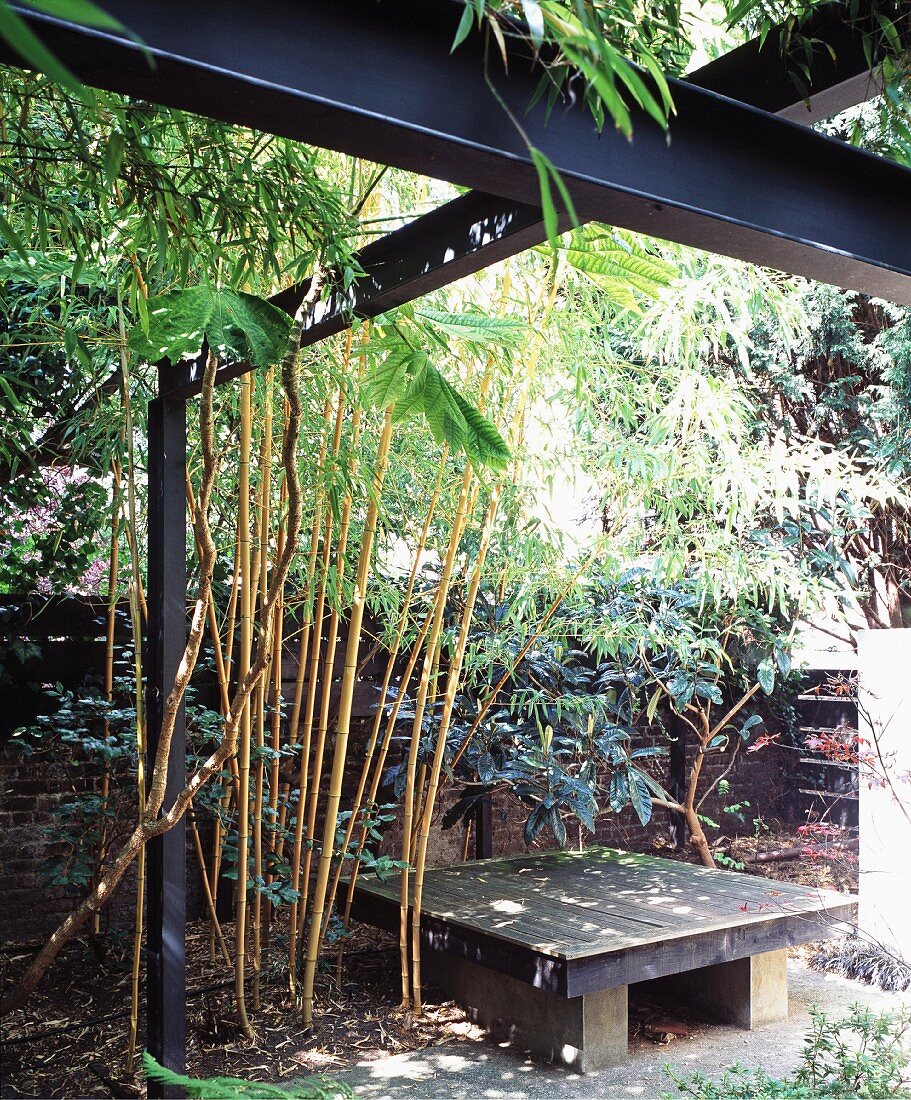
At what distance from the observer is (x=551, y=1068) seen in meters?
3.10

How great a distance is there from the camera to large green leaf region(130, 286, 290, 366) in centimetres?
170

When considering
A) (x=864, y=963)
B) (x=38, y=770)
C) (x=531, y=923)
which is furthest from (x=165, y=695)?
(x=864, y=963)

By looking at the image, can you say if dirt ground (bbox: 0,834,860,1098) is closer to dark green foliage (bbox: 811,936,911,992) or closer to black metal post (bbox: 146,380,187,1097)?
black metal post (bbox: 146,380,187,1097)

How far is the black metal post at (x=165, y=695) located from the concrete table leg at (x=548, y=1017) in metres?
1.25

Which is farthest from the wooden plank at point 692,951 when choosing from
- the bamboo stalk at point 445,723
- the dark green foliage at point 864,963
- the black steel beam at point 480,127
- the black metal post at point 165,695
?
the black steel beam at point 480,127

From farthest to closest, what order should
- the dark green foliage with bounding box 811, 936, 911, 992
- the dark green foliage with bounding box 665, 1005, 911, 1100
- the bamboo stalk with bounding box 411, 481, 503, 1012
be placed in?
the dark green foliage with bounding box 811, 936, 911, 992 → the bamboo stalk with bounding box 411, 481, 503, 1012 → the dark green foliage with bounding box 665, 1005, 911, 1100

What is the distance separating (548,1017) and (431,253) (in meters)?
2.55

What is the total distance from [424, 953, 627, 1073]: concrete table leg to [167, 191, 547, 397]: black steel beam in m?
2.24

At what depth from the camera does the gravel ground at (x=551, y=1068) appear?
2871mm

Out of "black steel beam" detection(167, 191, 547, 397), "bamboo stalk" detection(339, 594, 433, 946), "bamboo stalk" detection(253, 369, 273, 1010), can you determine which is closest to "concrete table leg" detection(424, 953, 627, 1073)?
"bamboo stalk" detection(339, 594, 433, 946)

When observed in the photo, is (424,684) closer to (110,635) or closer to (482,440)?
(110,635)

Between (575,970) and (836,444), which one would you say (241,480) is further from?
(836,444)

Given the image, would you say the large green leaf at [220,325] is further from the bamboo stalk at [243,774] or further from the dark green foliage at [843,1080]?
the dark green foliage at [843,1080]

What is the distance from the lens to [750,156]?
4.17 feet
